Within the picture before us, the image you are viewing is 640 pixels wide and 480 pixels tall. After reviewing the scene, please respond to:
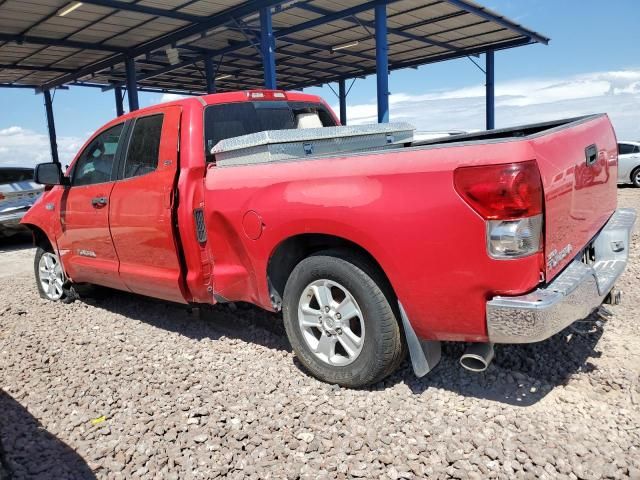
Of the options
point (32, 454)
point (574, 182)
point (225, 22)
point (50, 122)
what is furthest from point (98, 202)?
point (50, 122)

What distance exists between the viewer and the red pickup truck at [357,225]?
2.40 metres

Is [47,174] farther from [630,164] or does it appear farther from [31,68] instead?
[31,68]

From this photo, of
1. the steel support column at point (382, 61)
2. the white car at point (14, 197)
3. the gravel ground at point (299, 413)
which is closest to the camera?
the gravel ground at point (299, 413)

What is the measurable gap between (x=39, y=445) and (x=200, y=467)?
0.99 m

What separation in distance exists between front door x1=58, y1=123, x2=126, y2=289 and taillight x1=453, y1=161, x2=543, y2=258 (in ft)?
10.6

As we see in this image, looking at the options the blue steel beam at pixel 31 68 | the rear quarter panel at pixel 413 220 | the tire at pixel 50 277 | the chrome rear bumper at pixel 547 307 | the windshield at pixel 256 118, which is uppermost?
the blue steel beam at pixel 31 68

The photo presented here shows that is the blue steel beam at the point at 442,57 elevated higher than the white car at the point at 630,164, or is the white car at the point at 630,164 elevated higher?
the blue steel beam at the point at 442,57

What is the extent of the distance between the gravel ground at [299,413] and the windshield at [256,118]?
1.62 meters

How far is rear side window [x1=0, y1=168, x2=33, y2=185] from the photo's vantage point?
1008cm

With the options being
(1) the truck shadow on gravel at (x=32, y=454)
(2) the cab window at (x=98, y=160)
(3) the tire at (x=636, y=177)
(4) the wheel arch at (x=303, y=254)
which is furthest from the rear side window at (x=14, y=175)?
(3) the tire at (x=636, y=177)

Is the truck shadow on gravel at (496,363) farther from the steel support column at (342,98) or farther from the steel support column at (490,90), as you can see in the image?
the steel support column at (342,98)

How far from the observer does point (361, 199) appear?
9.00ft

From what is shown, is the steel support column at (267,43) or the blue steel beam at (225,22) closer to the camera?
the steel support column at (267,43)

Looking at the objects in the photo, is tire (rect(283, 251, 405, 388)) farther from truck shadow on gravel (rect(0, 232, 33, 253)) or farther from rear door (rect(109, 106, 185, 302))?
truck shadow on gravel (rect(0, 232, 33, 253))
